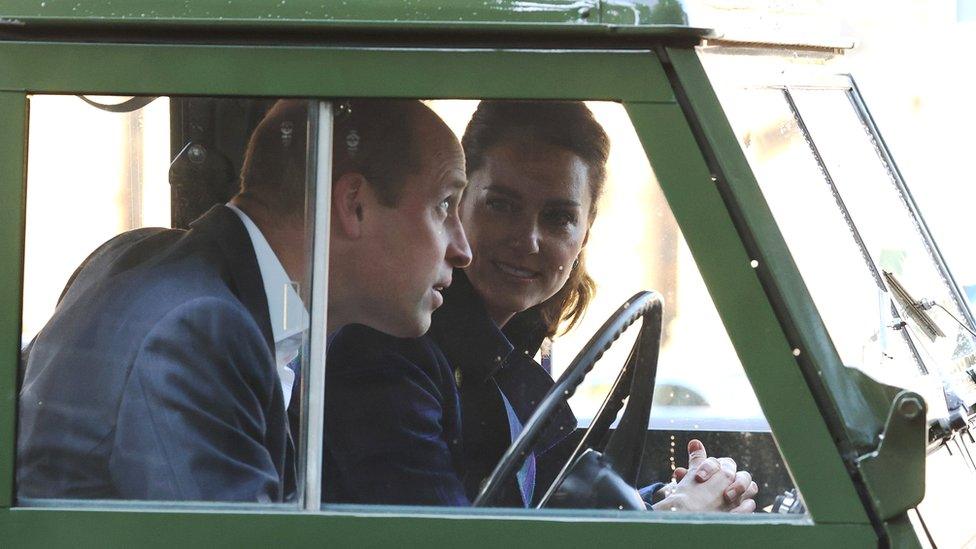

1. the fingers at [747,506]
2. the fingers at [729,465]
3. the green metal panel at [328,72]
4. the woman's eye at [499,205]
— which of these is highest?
the green metal panel at [328,72]

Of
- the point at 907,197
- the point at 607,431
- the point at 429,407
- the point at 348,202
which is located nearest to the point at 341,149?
the point at 348,202

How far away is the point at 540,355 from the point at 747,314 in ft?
1.21

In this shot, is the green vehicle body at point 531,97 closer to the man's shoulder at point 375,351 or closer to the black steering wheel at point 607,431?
the black steering wheel at point 607,431

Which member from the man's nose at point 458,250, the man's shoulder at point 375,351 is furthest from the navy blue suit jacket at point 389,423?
the man's nose at point 458,250

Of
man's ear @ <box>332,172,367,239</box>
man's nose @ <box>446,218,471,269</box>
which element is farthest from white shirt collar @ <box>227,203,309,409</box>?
man's nose @ <box>446,218,471,269</box>

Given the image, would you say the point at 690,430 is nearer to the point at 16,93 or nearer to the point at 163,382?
the point at 163,382

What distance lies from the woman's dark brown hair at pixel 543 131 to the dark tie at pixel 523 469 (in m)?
0.26

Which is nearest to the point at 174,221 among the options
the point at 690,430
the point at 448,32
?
the point at 448,32

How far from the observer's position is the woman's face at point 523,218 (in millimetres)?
2049

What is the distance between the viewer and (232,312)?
207 cm

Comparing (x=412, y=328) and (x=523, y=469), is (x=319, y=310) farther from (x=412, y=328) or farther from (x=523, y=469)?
(x=523, y=469)

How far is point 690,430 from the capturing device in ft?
6.93

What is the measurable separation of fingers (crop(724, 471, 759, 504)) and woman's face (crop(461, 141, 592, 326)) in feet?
1.31

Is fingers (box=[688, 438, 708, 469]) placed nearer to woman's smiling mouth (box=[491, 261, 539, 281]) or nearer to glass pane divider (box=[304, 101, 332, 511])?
woman's smiling mouth (box=[491, 261, 539, 281])
